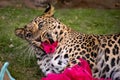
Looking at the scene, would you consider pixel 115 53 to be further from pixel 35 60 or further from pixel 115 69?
pixel 35 60

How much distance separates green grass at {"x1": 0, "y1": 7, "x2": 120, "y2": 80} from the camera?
145 inches

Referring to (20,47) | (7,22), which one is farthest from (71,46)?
(7,22)

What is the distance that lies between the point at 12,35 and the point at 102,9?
1.82m

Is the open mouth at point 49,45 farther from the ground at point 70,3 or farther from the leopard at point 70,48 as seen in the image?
the ground at point 70,3

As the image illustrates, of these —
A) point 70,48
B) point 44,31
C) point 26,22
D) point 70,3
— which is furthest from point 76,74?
point 70,3

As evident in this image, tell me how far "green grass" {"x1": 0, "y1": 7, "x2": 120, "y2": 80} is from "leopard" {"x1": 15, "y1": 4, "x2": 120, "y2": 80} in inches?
13.9

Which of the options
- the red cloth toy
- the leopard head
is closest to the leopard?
the leopard head

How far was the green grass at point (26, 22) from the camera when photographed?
3675mm

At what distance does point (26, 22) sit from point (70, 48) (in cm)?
173

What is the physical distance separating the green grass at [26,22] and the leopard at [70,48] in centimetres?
35

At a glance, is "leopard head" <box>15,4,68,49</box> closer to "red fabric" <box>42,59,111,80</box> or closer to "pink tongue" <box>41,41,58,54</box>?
"pink tongue" <box>41,41,58,54</box>

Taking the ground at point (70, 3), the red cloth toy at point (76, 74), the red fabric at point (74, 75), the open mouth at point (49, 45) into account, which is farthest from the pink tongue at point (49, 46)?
the ground at point (70, 3)

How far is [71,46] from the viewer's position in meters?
3.18

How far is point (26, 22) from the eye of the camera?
4.80 m
